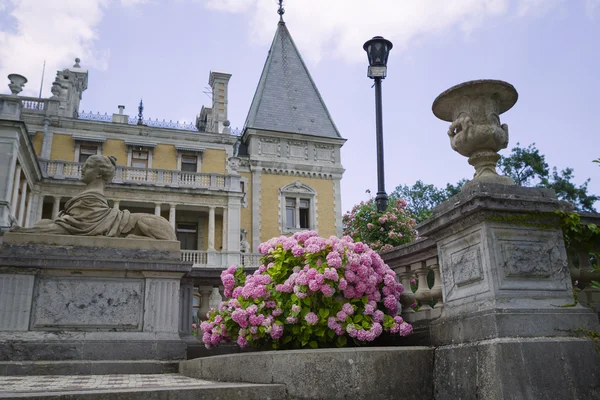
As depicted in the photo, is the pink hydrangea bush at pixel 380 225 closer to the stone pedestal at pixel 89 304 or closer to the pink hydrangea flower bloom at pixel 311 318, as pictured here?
the stone pedestal at pixel 89 304

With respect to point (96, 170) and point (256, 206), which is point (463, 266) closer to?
point (96, 170)

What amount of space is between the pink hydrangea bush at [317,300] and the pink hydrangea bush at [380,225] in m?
6.12

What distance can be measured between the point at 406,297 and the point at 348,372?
78.4 inches

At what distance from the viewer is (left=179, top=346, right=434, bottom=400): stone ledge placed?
A: 3607mm

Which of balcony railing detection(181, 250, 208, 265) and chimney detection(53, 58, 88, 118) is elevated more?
chimney detection(53, 58, 88, 118)

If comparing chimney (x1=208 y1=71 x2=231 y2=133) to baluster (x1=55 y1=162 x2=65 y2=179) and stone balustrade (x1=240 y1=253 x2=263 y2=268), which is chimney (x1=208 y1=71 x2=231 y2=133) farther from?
baluster (x1=55 y1=162 x2=65 y2=179)

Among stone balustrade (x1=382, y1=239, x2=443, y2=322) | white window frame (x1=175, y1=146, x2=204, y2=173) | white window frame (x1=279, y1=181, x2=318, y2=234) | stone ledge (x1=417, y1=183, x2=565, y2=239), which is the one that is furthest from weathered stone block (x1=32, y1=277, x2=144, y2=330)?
white window frame (x1=279, y1=181, x2=318, y2=234)

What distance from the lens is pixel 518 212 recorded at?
3.93 m

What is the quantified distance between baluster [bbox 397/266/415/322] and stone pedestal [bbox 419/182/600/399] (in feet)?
3.76

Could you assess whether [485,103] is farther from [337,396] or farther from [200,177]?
[200,177]

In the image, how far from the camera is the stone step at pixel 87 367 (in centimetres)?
554

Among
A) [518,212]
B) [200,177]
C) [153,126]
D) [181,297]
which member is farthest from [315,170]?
[518,212]

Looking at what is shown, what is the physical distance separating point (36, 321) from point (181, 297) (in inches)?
68.8

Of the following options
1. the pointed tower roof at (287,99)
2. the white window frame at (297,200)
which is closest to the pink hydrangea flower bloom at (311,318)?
the white window frame at (297,200)
